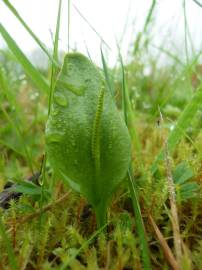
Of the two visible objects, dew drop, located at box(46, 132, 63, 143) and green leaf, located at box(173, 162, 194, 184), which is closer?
dew drop, located at box(46, 132, 63, 143)

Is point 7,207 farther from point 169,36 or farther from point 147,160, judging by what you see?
point 169,36

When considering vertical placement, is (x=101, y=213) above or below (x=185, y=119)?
below

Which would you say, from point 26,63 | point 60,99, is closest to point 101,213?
point 60,99

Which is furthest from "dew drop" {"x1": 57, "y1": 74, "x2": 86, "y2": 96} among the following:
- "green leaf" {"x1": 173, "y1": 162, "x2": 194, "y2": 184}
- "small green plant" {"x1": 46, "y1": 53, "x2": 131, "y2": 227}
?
"green leaf" {"x1": 173, "y1": 162, "x2": 194, "y2": 184}

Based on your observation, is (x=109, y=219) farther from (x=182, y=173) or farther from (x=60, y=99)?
(x=60, y=99)

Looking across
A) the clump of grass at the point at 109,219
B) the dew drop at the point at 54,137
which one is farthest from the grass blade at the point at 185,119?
the dew drop at the point at 54,137

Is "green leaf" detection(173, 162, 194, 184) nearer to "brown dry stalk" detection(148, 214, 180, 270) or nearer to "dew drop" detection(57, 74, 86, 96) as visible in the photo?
"brown dry stalk" detection(148, 214, 180, 270)

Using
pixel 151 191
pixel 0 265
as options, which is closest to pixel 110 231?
pixel 151 191

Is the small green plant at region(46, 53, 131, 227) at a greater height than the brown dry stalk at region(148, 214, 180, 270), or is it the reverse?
the small green plant at region(46, 53, 131, 227)
